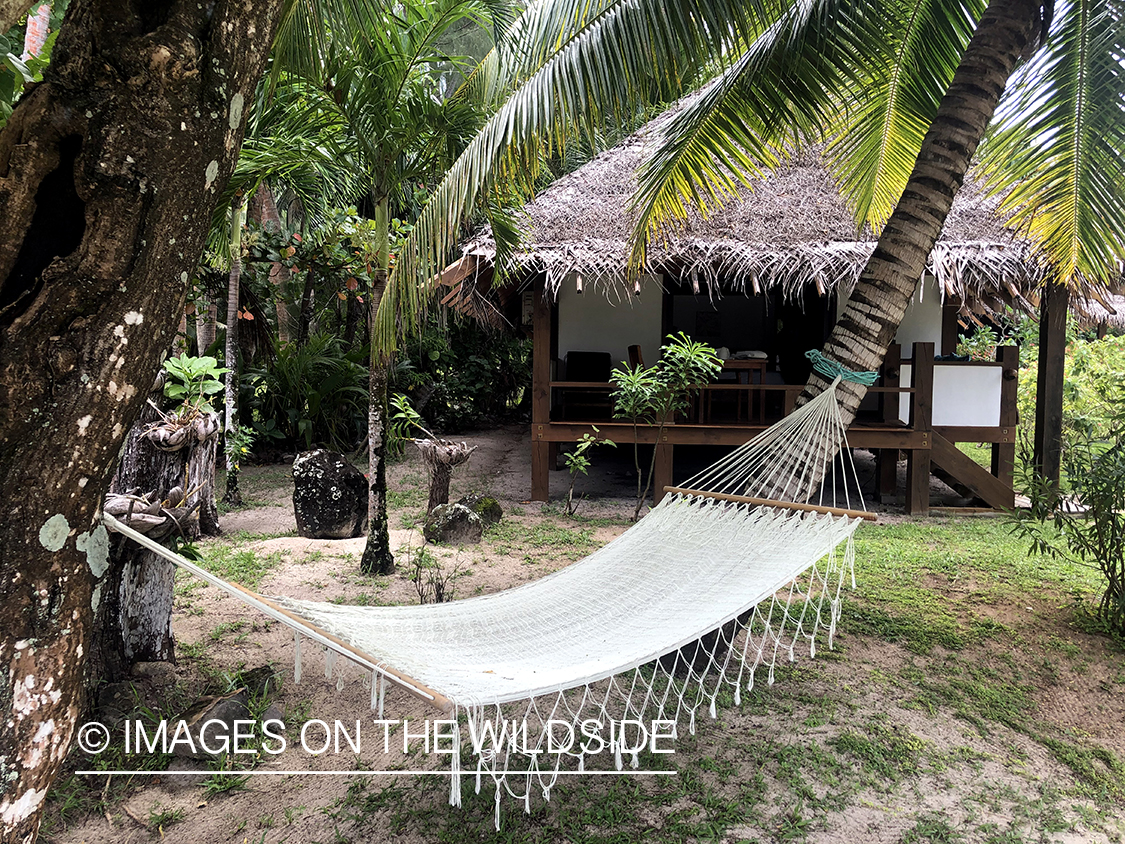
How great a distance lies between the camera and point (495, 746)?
1.59 metres

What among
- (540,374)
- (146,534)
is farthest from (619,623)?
(540,374)

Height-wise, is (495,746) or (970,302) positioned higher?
(970,302)

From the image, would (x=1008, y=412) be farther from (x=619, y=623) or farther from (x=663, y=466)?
(x=619, y=623)

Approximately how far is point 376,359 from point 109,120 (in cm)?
242

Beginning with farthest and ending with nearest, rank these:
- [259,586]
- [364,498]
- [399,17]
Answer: [364,498]
[259,586]
[399,17]

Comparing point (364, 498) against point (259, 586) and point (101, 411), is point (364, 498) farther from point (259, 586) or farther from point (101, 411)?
point (101, 411)

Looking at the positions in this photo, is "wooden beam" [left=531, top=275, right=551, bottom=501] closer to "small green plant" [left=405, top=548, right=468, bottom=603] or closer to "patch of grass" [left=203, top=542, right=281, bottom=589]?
"small green plant" [left=405, top=548, right=468, bottom=603]

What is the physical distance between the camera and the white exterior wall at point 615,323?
22.1ft

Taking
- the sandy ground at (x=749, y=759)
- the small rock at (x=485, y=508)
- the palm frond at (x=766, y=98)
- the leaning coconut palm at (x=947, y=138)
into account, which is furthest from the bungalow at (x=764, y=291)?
the sandy ground at (x=749, y=759)

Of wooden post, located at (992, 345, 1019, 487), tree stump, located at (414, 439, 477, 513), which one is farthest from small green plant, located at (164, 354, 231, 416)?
wooden post, located at (992, 345, 1019, 487)

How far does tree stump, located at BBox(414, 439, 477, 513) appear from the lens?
4.74 metres

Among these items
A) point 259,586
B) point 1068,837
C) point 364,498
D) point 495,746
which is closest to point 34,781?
point 495,746

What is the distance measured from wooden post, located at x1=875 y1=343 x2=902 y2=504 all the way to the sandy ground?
2203 mm

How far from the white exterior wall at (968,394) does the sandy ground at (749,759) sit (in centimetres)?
258
